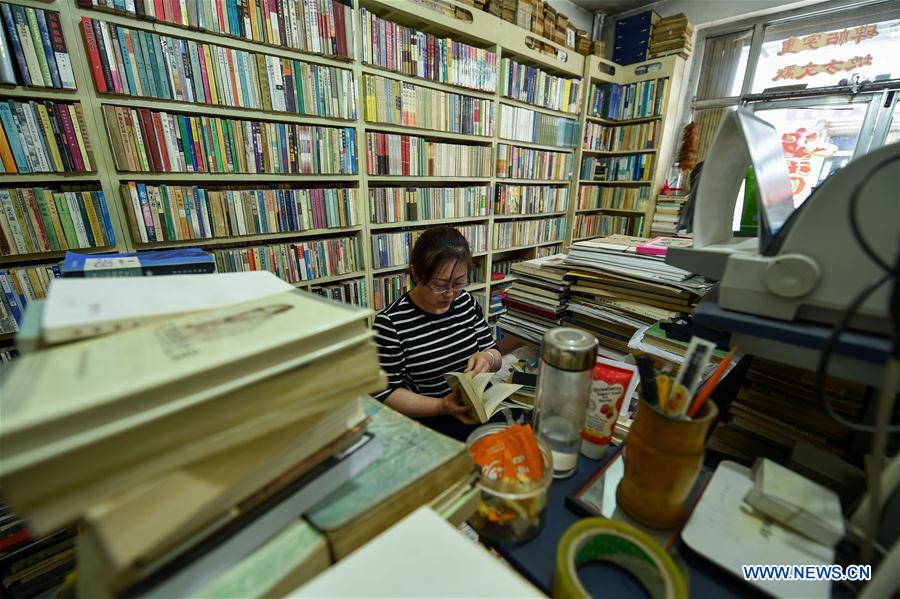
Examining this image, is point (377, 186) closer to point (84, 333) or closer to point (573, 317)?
point (573, 317)

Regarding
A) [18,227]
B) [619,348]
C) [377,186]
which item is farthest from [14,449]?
[377,186]

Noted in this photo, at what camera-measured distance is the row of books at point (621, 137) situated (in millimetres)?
3031

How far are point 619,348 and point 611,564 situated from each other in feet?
2.82

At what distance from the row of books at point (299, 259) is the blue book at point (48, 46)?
0.69 meters

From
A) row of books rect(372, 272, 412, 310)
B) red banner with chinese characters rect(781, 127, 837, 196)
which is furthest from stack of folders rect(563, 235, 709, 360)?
red banner with chinese characters rect(781, 127, 837, 196)

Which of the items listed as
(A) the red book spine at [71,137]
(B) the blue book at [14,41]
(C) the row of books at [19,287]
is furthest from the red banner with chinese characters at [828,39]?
(C) the row of books at [19,287]

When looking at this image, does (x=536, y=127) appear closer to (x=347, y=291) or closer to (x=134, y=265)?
(x=347, y=291)

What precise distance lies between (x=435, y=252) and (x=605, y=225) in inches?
116

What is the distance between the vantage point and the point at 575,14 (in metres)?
3.19

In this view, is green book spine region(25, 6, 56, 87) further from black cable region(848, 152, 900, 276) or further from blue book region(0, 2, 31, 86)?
black cable region(848, 152, 900, 276)

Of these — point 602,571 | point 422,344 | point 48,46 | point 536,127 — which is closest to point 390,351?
point 422,344

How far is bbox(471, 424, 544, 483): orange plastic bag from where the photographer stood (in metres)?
0.53

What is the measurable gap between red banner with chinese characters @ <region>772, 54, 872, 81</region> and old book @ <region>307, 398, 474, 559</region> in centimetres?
395

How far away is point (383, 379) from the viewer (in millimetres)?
449
